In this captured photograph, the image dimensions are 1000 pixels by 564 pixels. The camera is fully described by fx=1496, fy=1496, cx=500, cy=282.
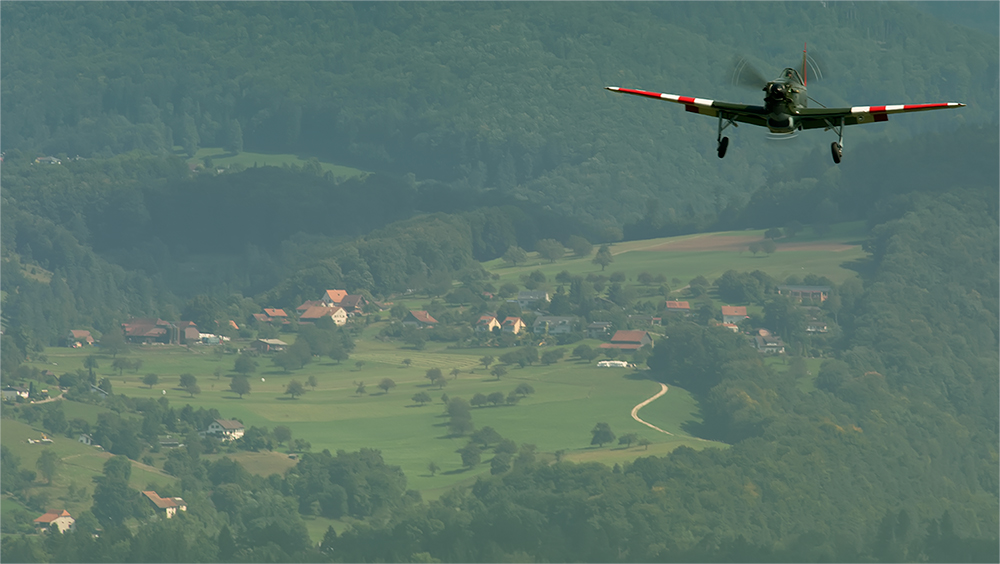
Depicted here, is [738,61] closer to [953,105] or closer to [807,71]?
[807,71]

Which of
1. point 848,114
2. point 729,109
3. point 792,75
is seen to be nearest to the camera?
point 729,109

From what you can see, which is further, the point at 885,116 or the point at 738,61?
the point at 738,61

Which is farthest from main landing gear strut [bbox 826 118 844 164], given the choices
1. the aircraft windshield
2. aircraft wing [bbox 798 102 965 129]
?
the aircraft windshield

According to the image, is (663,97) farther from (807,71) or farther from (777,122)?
(807,71)

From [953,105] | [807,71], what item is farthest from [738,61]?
[953,105]

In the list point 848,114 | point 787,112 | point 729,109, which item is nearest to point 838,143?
point 848,114

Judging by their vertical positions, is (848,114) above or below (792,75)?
below

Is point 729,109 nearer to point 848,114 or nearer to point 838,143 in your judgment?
point 848,114

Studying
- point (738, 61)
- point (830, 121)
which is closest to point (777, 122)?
point (830, 121)

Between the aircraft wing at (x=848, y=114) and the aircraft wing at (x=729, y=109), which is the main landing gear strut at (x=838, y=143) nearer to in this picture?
the aircraft wing at (x=848, y=114)
